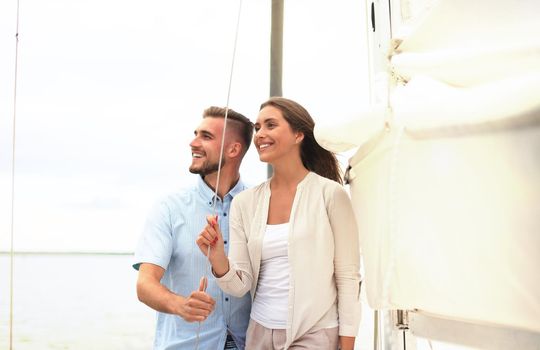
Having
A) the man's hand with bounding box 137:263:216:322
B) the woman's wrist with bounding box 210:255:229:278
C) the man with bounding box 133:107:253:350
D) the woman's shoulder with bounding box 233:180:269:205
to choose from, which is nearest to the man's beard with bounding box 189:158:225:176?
the man with bounding box 133:107:253:350

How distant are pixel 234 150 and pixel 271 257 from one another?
563mm

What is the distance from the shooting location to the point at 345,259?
126 centimetres

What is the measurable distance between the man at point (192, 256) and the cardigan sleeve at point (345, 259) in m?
0.36

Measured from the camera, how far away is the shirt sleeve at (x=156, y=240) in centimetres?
143

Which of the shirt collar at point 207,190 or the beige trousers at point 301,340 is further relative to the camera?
the shirt collar at point 207,190

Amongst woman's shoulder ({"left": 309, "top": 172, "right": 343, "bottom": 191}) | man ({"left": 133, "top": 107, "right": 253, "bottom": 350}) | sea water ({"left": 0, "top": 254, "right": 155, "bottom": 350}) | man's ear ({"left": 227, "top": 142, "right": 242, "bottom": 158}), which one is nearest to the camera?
woman's shoulder ({"left": 309, "top": 172, "right": 343, "bottom": 191})

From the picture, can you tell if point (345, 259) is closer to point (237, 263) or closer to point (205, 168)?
point (237, 263)

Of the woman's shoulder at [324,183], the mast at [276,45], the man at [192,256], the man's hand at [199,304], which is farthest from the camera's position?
the mast at [276,45]

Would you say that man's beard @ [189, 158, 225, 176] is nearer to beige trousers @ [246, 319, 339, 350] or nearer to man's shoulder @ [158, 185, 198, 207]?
man's shoulder @ [158, 185, 198, 207]

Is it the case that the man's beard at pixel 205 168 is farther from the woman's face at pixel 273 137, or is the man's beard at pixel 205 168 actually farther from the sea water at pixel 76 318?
the sea water at pixel 76 318

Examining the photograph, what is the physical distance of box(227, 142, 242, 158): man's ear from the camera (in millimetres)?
1714

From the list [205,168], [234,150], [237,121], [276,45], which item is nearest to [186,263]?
[205,168]

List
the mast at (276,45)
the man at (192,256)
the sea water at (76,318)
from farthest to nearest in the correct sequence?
the sea water at (76,318), the mast at (276,45), the man at (192,256)

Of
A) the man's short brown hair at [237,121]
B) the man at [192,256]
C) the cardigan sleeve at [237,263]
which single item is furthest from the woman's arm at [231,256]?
the man's short brown hair at [237,121]
